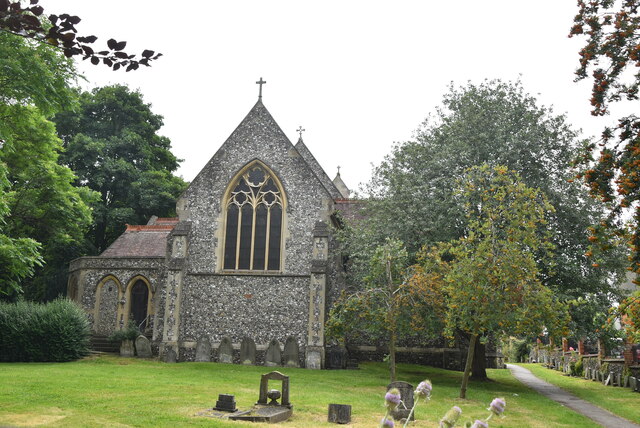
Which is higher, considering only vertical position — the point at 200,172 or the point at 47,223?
the point at 200,172

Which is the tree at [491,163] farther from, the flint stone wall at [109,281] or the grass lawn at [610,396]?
the flint stone wall at [109,281]

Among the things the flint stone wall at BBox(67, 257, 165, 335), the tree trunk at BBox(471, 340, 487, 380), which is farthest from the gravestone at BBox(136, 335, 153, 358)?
the tree trunk at BBox(471, 340, 487, 380)

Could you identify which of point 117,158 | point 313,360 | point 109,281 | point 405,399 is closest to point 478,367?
point 313,360

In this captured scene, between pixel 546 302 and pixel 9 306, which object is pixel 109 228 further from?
pixel 546 302

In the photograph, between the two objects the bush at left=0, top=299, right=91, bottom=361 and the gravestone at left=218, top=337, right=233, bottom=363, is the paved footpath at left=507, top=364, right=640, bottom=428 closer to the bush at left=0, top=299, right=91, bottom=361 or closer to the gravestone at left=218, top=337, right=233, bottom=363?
the gravestone at left=218, top=337, right=233, bottom=363

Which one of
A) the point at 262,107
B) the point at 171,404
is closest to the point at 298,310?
the point at 262,107

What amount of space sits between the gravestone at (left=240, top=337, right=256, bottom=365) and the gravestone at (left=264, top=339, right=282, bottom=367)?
527mm

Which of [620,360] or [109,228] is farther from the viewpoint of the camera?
[109,228]

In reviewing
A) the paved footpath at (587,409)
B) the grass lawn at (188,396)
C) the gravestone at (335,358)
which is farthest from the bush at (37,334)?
the paved footpath at (587,409)

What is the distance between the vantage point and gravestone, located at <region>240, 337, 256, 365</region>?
22.2 meters

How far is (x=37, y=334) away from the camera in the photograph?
2203 centimetres

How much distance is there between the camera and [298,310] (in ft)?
75.4

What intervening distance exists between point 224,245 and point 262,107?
630 cm

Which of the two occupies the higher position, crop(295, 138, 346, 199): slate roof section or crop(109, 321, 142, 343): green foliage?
crop(295, 138, 346, 199): slate roof section
